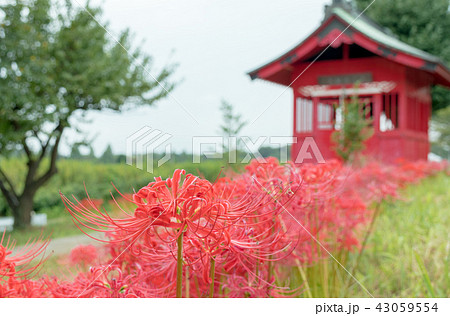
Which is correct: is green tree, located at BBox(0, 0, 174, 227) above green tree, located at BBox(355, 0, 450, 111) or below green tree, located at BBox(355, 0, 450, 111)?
below

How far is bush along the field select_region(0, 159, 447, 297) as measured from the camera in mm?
519

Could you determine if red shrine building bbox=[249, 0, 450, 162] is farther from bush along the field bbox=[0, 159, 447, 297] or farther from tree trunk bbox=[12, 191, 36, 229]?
tree trunk bbox=[12, 191, 36, 229]

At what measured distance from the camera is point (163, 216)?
1.64 feet

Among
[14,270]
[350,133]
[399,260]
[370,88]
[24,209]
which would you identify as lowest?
[24,209]

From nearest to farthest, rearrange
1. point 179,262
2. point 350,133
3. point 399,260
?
point 179,262 → point 399,260 → point 350,133

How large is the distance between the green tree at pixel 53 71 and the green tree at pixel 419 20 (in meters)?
5.16

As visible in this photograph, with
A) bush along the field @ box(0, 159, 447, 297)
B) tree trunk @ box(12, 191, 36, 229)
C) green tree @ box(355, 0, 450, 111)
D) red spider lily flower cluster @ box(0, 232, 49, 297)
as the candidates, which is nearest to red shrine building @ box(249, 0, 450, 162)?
green tree @ box(355, 0, 450, 111)

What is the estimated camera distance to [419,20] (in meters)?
8.30

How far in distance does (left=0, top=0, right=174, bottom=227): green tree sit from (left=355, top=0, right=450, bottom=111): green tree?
516cm

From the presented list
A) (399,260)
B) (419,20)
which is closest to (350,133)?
→ (399,260)

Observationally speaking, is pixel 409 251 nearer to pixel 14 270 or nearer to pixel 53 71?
pixel 14 270

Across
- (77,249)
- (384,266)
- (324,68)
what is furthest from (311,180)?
(324,68)

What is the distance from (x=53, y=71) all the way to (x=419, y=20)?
6.47 m

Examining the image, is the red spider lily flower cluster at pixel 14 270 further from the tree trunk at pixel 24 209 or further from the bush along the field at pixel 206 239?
the tree trunk at pixel 24 209
